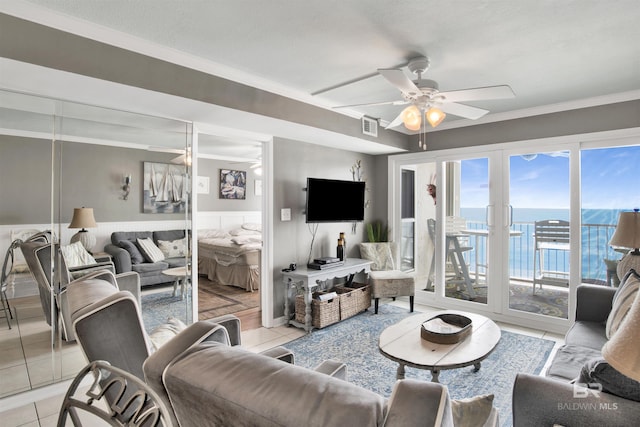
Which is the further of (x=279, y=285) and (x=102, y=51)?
(x=279, y=285)

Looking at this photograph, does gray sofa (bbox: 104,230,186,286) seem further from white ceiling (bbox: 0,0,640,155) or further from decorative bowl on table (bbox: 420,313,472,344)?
decorative bowl on table (bbox: 420,313,472,344)

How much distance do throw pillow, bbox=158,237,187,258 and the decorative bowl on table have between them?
2.23m

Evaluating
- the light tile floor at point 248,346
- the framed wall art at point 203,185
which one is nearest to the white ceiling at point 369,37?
the light tile floor at point 248,346

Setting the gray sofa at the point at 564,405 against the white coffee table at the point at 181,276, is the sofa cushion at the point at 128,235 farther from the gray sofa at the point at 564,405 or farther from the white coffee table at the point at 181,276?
the gray sofa at the point at 564,405

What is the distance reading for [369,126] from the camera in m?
4.13

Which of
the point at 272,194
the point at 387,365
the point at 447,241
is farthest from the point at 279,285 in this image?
the point at 447,241

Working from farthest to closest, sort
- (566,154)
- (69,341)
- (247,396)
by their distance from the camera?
(566,154) < (69,341) < (247,396)

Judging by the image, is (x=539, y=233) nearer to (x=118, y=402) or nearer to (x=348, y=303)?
(x=348, y=303)

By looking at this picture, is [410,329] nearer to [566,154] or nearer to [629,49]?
[629,49]

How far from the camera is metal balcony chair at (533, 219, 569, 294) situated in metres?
3.79

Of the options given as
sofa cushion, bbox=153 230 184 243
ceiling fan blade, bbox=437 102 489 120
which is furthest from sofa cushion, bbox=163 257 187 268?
ceiling fan blade, bbox=437 102 489 120

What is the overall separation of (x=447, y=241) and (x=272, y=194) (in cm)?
244

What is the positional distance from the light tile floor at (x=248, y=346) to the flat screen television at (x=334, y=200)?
130cm

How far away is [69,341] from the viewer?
2.61m
